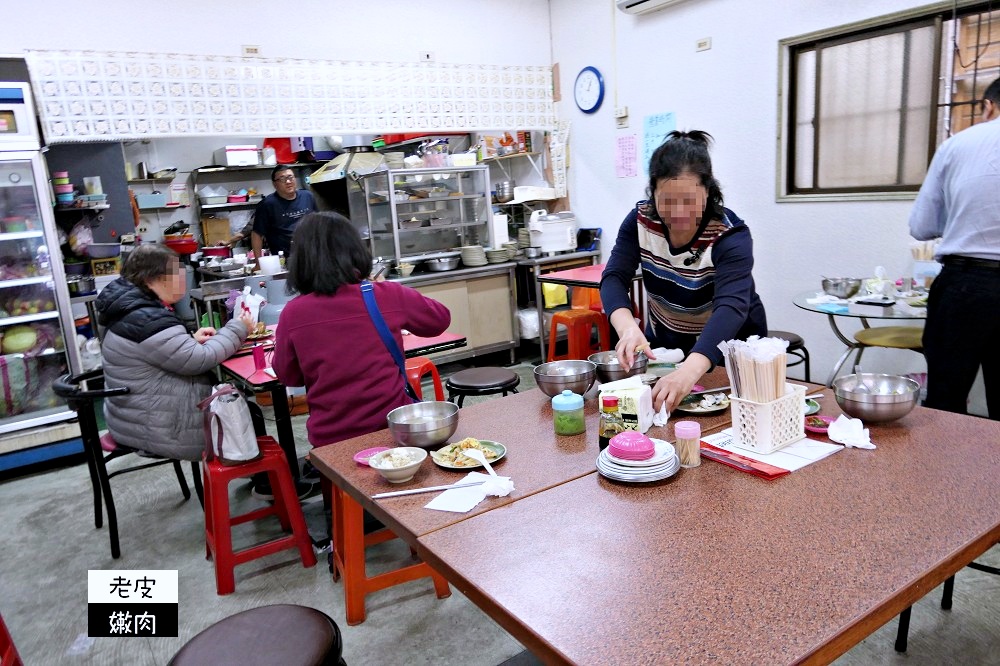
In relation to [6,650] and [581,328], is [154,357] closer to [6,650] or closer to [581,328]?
[6,650]

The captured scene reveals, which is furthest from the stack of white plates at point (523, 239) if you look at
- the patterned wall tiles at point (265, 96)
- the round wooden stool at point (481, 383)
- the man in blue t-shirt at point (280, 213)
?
the round wooden stool at point (481, 383)

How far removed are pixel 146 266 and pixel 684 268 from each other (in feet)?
6.87

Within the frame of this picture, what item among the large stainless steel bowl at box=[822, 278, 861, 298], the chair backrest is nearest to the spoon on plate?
the chair backrest

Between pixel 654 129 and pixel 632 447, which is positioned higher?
pixel 654 129

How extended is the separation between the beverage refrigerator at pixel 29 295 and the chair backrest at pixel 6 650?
2.97m

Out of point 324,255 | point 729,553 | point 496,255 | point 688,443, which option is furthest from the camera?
point 496,255

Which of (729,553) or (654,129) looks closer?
(729,553)

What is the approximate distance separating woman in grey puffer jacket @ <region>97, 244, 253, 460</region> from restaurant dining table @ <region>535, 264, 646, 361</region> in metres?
2.49

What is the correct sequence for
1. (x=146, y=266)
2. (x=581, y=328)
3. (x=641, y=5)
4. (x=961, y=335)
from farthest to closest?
(x=641, y=5), (x=581, y=328), (x=146, y=266), (x=961, y=335)

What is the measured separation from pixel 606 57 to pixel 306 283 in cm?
416

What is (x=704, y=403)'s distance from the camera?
1.92 metres

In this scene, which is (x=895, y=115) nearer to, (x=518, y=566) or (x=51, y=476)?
(x=518, y=566)

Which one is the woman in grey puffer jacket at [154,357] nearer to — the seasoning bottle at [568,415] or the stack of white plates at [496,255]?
the seasoning bottle at [568,415]

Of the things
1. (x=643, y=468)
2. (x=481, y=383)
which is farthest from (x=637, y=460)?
(x=481, y=383)
